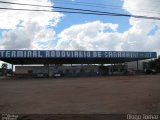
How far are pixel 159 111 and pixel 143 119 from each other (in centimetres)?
257

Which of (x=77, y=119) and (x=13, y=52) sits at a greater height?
(x=13, y=52)

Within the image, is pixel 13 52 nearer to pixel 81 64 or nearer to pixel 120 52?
pixel 120 52

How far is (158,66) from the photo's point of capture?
95562 millimetres

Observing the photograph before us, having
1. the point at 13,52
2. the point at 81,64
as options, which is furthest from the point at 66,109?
the point at 81,64

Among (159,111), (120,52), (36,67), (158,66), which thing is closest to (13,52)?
(36,67)

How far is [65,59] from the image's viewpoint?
7950cm

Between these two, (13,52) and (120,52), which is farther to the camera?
(120,52)

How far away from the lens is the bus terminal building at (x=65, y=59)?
224ft

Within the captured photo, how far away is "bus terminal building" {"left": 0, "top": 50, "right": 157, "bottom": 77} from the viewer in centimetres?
6827

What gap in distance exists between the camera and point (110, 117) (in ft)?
38.9

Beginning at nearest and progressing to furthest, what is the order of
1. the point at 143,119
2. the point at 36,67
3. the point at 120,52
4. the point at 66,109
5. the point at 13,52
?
the point at 143,119, the point at 66,109, the point at 13,52, the point at 120,52, the point at 36,67

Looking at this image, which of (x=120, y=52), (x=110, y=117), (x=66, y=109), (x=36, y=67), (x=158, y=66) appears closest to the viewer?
(x=110, y=117)

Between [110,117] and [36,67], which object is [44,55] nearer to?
[36,67]

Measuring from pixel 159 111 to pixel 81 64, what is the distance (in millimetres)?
83076
